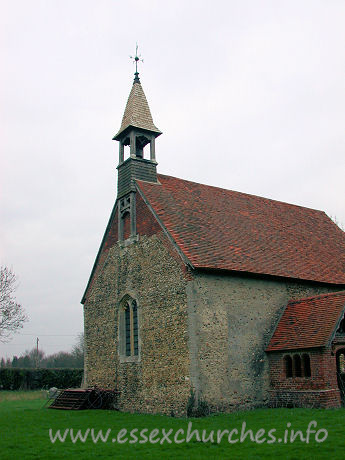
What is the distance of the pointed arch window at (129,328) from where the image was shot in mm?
21188

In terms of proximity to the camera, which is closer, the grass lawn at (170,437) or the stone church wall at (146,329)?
the grass lawn at (170,437)

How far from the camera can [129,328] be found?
21844mm

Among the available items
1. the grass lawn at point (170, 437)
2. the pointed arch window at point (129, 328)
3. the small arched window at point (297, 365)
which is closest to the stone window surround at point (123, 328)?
the pointed arch window at point (129, 328)

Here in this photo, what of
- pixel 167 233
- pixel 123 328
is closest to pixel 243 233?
pixel 167 233

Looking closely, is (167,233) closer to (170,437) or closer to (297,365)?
(297,365)

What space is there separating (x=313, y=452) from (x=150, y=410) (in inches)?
405

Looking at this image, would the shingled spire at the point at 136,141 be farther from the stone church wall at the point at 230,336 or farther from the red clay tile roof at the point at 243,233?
the stone church wall at the point at 230,336

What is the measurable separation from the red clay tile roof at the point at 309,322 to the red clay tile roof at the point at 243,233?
68.5 inches

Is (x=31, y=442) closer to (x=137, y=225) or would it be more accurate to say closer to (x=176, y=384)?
(x=176, y=384)

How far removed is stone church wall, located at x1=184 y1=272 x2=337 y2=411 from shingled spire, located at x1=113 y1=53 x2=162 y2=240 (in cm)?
561

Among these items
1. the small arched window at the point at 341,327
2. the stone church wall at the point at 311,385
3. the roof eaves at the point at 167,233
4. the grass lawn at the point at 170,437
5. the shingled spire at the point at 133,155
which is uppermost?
the shingled spire at the point at 133,155

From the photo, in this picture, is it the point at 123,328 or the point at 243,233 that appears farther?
the point at 243,233

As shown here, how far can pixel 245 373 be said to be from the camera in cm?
1842

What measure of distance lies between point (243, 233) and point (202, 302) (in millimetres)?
5829
